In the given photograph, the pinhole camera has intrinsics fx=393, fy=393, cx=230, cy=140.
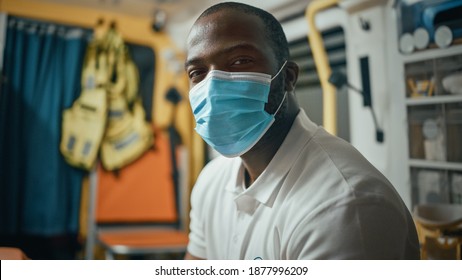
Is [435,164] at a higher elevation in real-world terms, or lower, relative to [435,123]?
lower

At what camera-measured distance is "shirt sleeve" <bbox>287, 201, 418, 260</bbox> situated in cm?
74

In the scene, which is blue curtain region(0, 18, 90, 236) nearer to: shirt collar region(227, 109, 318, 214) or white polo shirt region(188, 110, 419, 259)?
white polo shirt region(188, 110, 419, 259)

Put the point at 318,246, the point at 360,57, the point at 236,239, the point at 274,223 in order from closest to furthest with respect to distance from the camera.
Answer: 1. the point at 318,246
2. the point at 274,223
3. the point at 236,239
4. the point at 360,57

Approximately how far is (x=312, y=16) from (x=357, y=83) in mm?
263

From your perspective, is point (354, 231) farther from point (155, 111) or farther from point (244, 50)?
point (155, 111)

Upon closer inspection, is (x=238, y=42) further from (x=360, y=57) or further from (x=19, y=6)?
(x=19, y=6)

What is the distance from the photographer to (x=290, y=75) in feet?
3.26

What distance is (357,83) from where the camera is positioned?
46.9 inches

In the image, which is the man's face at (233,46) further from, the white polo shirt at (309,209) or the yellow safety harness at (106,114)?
the yellow safety harness at (106,114)

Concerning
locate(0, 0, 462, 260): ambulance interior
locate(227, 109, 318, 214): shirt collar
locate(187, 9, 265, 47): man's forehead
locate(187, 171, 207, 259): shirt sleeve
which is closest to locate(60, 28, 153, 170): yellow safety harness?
locate(0, 0, 462, 260): ambulance interior

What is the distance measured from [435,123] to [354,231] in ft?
1.72

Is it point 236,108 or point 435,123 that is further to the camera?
point 435,123

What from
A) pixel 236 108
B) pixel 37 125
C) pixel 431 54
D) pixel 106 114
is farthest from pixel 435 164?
pixel 37 125
